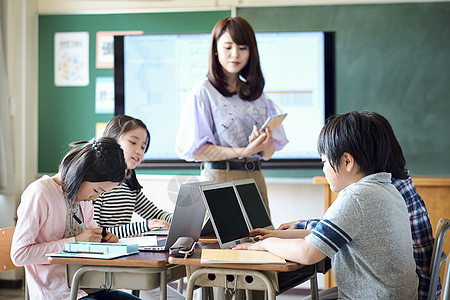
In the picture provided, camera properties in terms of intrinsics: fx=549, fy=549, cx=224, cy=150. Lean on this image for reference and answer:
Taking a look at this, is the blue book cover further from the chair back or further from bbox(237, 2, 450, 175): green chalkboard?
bbox(237, 2, 450, 175): green chalkboard

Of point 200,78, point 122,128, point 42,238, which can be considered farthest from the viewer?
point 200,78

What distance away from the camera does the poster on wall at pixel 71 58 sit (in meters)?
4.27

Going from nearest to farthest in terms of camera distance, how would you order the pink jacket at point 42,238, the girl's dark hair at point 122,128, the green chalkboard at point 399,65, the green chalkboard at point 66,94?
the pink jacket at point 42,238 → the girl's dark hair at point 122,128 → the green chalkboard at point 399,65 → the green chalkboard at point 66,94

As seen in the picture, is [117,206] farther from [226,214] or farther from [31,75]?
[31,75]

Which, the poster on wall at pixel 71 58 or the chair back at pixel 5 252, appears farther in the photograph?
the poster on wall at pixel 71 58

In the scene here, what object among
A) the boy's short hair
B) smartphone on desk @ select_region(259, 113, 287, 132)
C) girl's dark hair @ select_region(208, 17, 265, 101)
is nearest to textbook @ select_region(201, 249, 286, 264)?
the boy's short hair

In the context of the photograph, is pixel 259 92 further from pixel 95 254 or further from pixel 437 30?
pixel 437 30

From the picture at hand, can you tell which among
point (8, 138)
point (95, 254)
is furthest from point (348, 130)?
point (8, 138)

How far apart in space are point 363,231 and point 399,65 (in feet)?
8.39

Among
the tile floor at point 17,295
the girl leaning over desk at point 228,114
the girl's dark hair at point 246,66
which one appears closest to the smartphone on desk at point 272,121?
the girl leaning over desk at point 228,114

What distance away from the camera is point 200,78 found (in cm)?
407

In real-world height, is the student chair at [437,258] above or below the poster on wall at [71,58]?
below

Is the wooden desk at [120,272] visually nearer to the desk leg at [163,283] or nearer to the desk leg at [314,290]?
the desk leg at [163,283]

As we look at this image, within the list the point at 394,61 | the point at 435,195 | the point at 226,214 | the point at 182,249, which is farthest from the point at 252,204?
the point at 394,61
